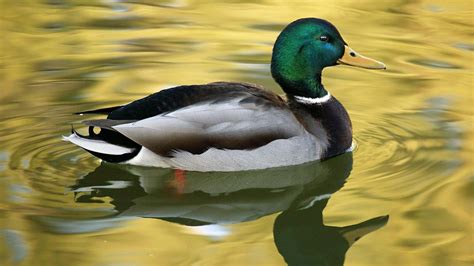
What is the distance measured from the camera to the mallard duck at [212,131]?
702cm

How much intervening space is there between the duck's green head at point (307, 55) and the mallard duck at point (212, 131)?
14mm

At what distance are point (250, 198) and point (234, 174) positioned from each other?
1.33 feet

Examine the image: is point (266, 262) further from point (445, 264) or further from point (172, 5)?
point (172, 5)

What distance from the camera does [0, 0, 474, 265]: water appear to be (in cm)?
605

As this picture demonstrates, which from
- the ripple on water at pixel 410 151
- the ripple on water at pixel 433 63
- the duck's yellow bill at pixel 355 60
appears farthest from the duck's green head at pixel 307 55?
the ripple on water at pixel 433 63

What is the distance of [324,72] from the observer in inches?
371

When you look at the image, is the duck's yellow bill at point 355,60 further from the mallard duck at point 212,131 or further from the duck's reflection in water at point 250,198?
the duck's reflection in water at point 250,198

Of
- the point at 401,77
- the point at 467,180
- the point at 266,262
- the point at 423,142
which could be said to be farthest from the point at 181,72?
the point at 266,262

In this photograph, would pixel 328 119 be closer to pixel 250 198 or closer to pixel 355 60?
pixel 355 60

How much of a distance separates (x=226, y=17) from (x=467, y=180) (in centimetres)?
459

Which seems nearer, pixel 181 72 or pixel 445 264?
pixel 445 264

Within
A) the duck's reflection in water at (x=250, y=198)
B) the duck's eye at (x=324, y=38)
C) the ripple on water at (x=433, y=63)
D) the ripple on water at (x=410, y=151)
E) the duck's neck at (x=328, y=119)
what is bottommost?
the duck's reflection in water at (x=250, y=198)

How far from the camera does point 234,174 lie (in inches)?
284

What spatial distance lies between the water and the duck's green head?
560 mm
